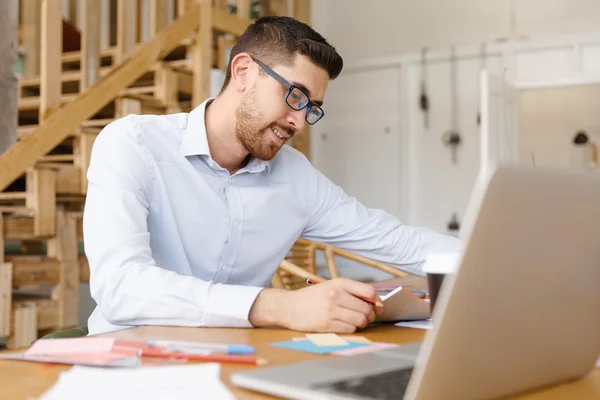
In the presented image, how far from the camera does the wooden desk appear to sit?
Result: 74 cm

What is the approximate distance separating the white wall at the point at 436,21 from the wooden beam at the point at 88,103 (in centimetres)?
251

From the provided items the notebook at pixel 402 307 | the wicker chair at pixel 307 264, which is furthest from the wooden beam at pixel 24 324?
the notebook at pixel 402 307

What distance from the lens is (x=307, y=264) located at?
3570mm

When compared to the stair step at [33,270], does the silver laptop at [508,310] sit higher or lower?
higher

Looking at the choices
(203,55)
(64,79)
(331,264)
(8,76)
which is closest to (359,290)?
(331,264)

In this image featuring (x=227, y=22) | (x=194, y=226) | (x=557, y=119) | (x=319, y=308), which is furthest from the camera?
(x=557, y=119)

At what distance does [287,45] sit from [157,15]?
2.58m

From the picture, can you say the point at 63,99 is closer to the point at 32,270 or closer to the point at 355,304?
the point at 32,270

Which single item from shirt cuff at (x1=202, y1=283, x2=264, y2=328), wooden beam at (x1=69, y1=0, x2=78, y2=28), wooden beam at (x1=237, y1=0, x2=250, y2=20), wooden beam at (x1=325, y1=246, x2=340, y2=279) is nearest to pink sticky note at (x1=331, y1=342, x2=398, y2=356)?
shirt cuff at (x1=202, y1=283, x2=264, y2=328)

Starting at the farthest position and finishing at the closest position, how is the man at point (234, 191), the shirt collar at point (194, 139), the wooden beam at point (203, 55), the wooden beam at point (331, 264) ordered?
1. the wooden beam at point (203, 55)
2. the wooden beam at point (331, 264)
3. the shirt collar at point (194, 139)
4. the man at point (234, 191)

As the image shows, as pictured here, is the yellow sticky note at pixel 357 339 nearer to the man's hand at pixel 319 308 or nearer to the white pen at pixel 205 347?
the man's hand at pixel 319 308

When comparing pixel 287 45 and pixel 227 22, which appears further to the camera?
pixel 227 22

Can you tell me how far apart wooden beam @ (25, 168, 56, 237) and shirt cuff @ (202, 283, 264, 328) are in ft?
7.12

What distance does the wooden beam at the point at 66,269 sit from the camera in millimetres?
3189
